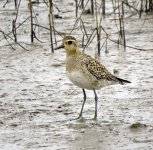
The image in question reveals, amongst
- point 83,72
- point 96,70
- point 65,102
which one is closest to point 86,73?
point 83,72

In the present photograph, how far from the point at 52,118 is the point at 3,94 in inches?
49.0

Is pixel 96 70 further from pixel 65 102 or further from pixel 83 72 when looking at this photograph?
pixel 65 102

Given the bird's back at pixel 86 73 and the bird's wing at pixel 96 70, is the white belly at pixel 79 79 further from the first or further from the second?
the bird's wing at pixel 96 70

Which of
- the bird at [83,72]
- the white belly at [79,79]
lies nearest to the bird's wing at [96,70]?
the bird at [83,72]

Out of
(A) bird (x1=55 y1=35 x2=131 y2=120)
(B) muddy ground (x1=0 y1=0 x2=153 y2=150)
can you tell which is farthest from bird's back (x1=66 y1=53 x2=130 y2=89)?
(B) muddy ground (x1=0 y1=0 x2=153 y2=150)

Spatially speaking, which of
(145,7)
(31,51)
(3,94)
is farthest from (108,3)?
(3,94)

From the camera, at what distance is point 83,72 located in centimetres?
721

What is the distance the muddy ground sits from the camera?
21.4 ft

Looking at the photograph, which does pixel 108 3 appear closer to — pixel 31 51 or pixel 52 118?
pixel 31 51

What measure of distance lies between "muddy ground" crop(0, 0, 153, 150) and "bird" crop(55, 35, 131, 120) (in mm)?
341

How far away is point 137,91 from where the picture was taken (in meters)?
8.23

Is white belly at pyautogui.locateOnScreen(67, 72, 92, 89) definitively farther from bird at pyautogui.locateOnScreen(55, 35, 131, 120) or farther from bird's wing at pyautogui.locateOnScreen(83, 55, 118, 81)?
bird's wing at pyautogui.locateOnScreen(83, 55, 118, 81)

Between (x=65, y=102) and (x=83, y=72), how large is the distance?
2.44ft

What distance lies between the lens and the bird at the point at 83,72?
7176 millimetres
